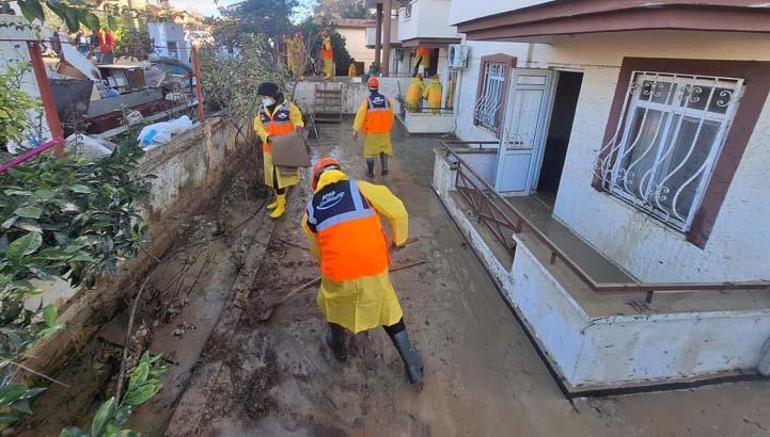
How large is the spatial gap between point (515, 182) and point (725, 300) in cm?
367

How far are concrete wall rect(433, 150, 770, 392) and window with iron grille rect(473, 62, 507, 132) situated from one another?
510cm

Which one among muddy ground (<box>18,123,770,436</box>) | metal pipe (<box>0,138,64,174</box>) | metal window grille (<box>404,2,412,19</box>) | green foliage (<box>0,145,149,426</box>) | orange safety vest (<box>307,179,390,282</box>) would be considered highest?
metal window grille (<box>404,2,412,19</box>)

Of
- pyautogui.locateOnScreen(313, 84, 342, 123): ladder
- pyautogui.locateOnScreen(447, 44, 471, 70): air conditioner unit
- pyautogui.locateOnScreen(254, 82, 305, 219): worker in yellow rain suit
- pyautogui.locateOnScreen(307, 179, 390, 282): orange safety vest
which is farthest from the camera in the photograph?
pyautogui.locateOnScreen(313, 84, 342, 123): ladder

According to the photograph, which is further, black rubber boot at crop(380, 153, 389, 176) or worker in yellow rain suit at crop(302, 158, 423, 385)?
black rubber boot at crop(380, 153, 389, 176)

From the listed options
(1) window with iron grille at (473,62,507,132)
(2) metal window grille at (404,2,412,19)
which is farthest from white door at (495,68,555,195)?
(2) metal window grille at (404,2,412,19)

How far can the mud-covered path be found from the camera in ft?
8.86

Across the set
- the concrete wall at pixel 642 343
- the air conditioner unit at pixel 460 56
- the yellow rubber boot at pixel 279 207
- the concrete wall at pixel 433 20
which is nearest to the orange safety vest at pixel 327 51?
the concrete wall at pixel 433 20

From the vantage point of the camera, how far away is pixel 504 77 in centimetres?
713

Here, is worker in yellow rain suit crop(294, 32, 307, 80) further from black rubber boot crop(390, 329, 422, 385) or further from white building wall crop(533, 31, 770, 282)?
black rubber boot crop(390, 329, 422, 385)

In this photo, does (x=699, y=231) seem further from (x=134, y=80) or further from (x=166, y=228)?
(x=134, y=80)

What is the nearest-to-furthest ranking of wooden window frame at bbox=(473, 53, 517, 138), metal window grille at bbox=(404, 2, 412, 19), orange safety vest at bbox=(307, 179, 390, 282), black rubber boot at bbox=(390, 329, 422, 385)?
orange safety vest at bbox=(307, 179, 390, 282) < black rubber boot at bbox=(390, 329, 422, 385) < wooden window frame at bbox=(473, 53, 517, 138) < metal window grille at bbox=(404, 2, 412, 19)

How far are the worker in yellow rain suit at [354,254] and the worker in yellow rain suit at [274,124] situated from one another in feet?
8.99

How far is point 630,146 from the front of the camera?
4281 millimetres

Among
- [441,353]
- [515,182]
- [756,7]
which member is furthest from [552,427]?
[515,182]
